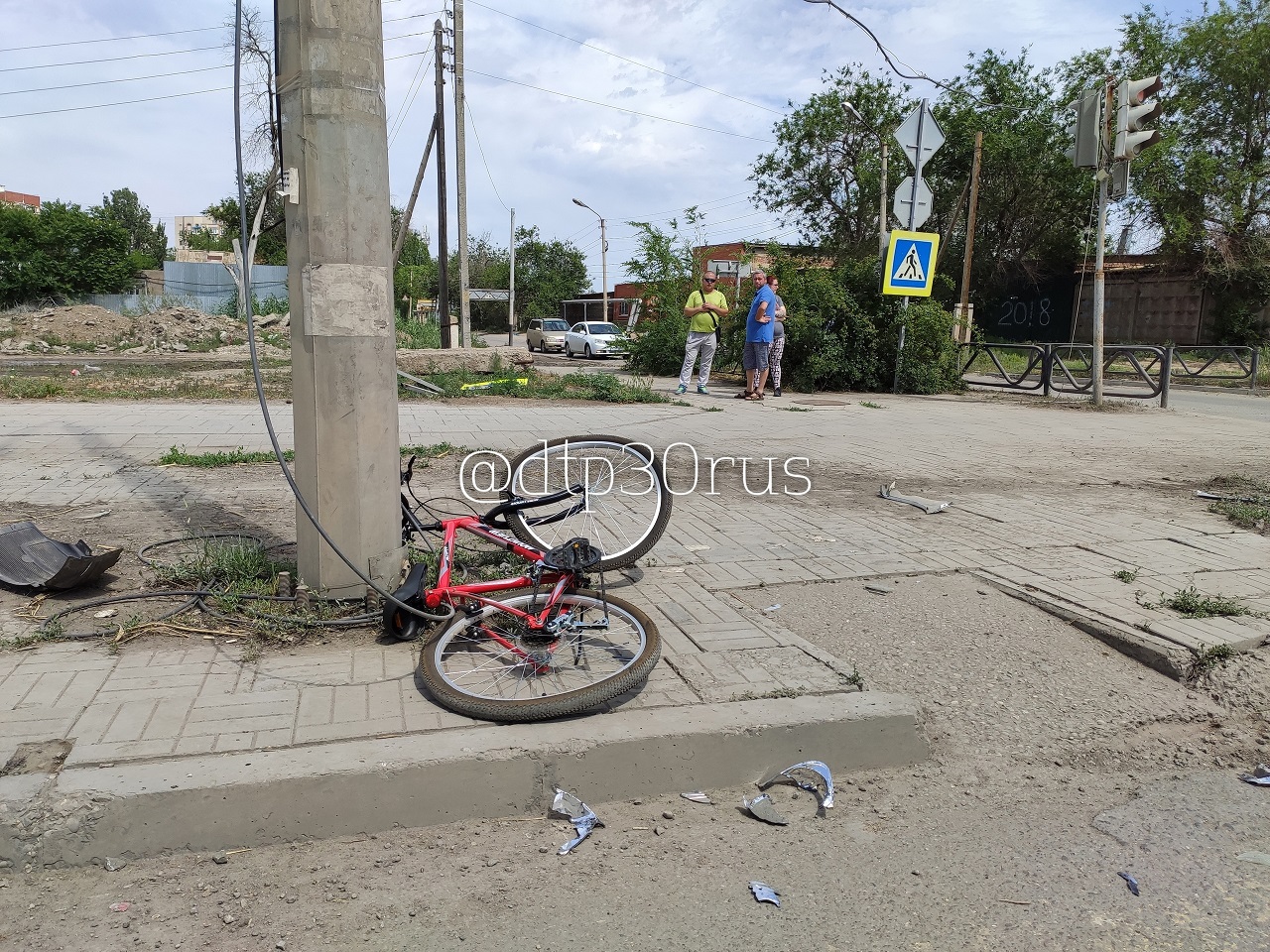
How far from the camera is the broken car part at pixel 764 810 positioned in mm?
2951

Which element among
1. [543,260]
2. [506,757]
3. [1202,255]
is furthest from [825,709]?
[543,260]

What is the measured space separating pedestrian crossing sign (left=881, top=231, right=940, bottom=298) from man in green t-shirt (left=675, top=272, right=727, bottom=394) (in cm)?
258

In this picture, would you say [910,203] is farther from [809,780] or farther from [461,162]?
[461,162]

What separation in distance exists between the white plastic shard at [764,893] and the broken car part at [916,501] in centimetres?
456

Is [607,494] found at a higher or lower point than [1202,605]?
higher

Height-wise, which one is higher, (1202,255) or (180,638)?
(1202,255)

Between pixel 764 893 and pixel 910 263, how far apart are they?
1299 centimetres

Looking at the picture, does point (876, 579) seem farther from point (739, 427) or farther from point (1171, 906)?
point (739, 427)

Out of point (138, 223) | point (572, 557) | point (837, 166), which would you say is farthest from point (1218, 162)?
point (138, 223)

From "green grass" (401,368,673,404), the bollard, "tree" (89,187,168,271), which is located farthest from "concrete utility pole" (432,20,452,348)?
"tree" (89,187,168,271)

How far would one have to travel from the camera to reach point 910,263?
14156 mm

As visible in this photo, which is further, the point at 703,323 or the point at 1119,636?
the point at 703,323

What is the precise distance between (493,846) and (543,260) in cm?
7898

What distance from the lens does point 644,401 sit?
13.3 meters
